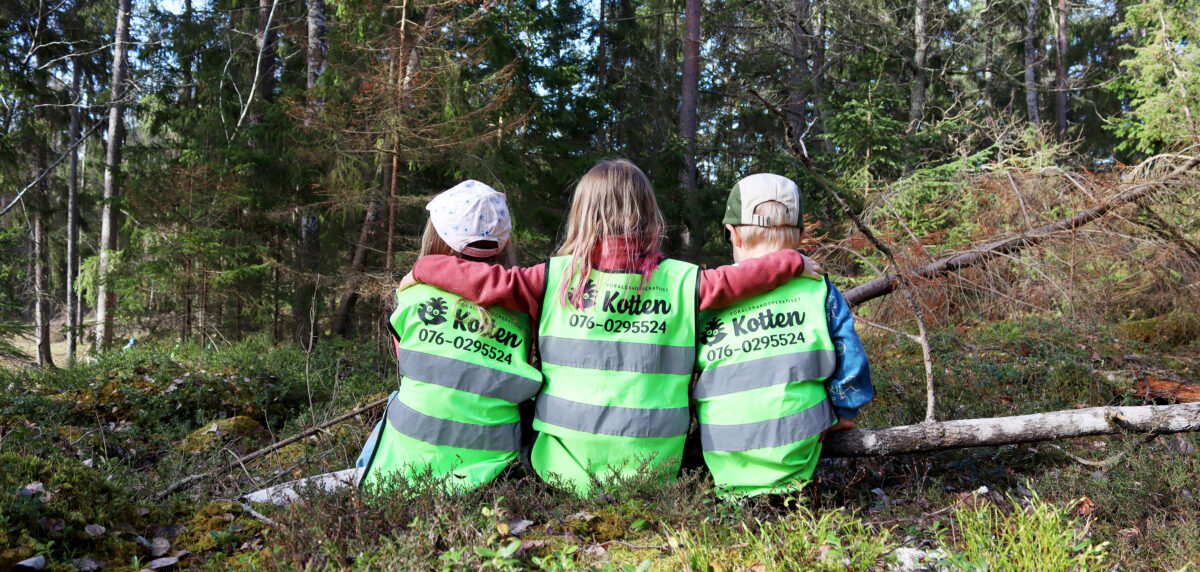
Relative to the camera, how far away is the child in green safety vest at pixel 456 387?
324 centimetres

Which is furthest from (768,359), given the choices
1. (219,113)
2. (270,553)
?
(219,113)

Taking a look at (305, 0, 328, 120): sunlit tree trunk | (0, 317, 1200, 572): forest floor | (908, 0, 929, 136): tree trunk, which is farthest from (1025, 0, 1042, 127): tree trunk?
(305, 0, 328, 120): sunlit tree trunk

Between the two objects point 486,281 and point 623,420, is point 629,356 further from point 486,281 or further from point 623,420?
point 486,281

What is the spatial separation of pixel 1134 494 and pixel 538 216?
11.1 m

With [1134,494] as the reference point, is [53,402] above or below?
below

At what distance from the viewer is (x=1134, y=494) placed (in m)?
3.30

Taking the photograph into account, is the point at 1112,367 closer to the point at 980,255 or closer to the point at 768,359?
the point at 980,255

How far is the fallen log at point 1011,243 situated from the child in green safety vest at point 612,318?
6.45 ft

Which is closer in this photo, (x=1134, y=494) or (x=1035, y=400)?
(x=1134, y=494)

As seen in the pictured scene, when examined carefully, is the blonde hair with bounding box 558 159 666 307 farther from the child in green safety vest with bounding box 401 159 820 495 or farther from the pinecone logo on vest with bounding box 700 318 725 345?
the pinecone logo on vest with bounding box 700 318 725 345

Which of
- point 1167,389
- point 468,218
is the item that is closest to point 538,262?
Result: point 468,218

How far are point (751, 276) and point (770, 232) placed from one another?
393 mm

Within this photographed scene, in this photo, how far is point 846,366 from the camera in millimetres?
3100

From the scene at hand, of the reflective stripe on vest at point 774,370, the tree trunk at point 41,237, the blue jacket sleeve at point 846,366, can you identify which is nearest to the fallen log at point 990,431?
the blue jacket sleeve at point 846,366
